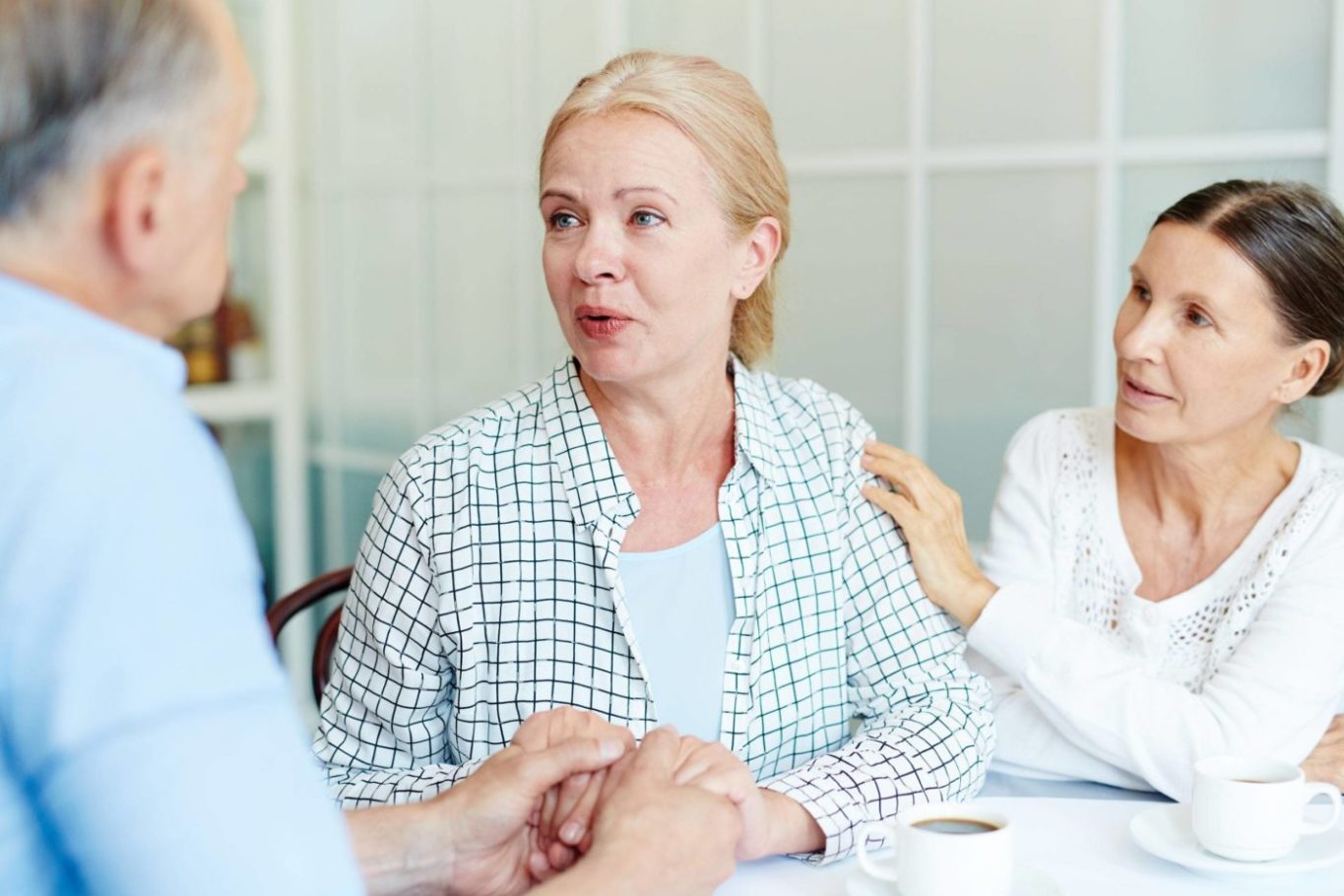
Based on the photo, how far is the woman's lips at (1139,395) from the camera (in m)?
1.65

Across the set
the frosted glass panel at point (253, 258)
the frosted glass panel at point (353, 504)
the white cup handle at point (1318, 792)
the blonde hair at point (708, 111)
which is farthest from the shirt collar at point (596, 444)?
the frosted glass panel at point (253, 258)

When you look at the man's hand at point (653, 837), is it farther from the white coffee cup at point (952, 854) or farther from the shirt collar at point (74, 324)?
the shirt collar at point (74, 324)

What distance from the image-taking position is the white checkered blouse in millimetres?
1445

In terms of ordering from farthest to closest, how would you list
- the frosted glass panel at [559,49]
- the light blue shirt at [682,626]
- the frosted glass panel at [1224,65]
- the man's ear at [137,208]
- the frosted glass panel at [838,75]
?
the frosted glass panel at [559,49], the frosted glass panel at [838,75], the frosted glass panel at [1224,65], the light blue shirt at [682,626], the man's ear at [137,208]

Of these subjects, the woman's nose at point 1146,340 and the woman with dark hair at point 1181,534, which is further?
the woman's nose at point 1146,340

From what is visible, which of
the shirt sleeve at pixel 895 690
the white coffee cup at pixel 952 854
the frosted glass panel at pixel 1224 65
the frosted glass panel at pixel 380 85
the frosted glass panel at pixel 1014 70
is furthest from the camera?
the frosted glass panel at pixel 380 85

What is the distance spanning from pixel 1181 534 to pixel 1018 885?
2.38 ft

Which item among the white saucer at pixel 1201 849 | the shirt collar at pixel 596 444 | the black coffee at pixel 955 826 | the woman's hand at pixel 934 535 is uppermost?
the shirt collar at pixel 596 444

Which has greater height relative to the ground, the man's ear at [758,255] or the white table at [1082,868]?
the man's ear at [758,255]

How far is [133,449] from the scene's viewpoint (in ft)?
2.21

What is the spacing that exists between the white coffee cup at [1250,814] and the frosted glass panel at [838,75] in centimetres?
157

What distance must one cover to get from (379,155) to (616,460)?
2.12m

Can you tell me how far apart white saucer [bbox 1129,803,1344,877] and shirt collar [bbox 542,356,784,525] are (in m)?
0.56

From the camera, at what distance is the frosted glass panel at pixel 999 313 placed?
235 centimetres
